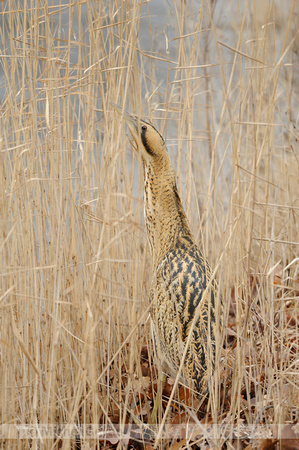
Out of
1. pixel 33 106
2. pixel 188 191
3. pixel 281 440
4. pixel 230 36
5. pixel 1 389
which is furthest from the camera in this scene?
pixel 230 36

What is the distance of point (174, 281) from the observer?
181cm

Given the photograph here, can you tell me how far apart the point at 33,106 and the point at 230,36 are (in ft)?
7.51

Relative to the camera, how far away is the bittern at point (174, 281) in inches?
68.4

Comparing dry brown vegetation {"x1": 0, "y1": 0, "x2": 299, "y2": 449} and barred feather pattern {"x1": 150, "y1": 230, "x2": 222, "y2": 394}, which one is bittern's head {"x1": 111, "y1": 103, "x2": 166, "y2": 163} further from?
barred feather pattern {"x1": 150, "y1": 230, "x2": 222, "y2": 394}

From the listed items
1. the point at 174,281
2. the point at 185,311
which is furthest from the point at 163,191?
the point at 185,311

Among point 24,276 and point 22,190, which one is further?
point 22,190

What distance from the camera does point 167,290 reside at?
72.1 inches

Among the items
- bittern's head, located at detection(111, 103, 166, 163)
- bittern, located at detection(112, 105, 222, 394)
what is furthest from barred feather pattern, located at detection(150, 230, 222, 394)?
bittern's head, located at detection(111, 103, 166, 163)

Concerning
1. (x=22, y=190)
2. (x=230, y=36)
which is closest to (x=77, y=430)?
(x=22, y=190)

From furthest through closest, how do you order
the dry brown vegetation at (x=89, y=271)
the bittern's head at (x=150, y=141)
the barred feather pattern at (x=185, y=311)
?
the bittern's head at (x=150, y=141), the barred feather pattern at (x=185, y=311), the dry brown vegetation at (x=89, y=271)

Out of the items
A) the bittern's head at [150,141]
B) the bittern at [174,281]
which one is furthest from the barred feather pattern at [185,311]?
the bittern's head at [150,141]

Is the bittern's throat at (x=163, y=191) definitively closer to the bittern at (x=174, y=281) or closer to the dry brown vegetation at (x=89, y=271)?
the bittern at (x=174, y=281)

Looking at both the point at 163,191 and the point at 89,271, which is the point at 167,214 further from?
the point at 89,271

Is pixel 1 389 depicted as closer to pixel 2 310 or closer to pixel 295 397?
pixel 2 310
